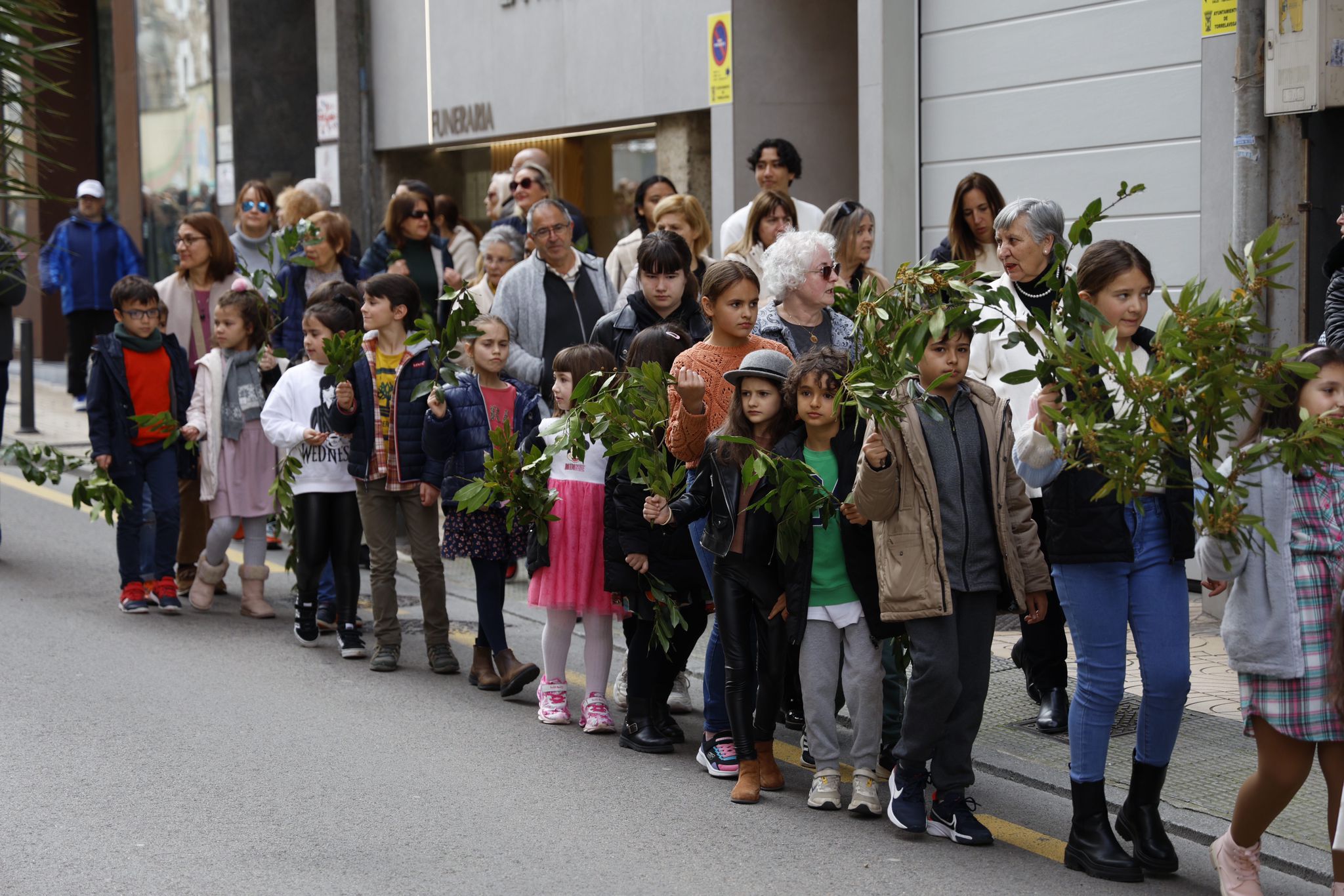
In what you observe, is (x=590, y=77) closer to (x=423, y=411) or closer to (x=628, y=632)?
(x=423, y=411)

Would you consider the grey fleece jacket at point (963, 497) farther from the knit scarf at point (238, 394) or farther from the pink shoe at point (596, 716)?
the knit scarf at point (238, 394)

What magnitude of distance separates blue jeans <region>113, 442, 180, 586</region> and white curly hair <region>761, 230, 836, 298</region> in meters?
3.99

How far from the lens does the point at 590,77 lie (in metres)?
13.8

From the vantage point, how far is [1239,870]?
447 centimetres

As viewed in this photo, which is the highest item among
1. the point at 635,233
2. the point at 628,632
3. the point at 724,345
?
the point at 635,233

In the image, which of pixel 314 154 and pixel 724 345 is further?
pixel 314 154

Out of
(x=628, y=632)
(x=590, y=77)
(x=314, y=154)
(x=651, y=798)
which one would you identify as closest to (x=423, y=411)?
(x=628, y=632)

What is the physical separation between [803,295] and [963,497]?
1289 millimetres

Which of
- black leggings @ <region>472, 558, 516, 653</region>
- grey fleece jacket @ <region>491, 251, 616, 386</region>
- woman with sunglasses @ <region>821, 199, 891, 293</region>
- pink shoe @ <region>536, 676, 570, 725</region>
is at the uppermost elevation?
woman with sunglasses @ <region>821, 199, 891, 293</region>

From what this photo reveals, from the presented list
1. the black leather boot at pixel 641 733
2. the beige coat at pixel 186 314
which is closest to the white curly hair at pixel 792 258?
the black leather boot at pixel 641 733

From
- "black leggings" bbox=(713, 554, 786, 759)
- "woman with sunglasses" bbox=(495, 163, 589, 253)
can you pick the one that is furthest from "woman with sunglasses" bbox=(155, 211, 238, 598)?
"black leggings" bbox=(713, 554, 786, 759)

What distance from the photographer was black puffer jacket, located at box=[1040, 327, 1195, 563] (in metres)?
4.71

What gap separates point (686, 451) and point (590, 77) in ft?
28.2

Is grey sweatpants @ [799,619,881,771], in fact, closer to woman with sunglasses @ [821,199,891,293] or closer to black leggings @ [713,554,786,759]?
black leggings @ [713,554,786,759]
